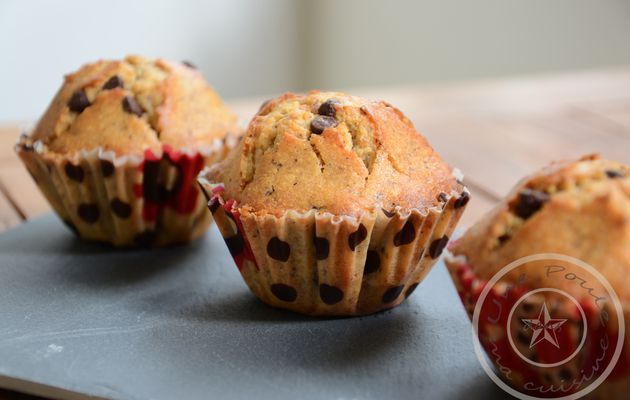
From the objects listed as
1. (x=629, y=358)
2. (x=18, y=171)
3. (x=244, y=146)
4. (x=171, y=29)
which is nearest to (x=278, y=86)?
(x=171, y=29)

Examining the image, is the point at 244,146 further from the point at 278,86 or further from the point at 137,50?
the point at 278,86

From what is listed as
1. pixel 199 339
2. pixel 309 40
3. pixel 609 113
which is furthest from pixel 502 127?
pixel 309 40

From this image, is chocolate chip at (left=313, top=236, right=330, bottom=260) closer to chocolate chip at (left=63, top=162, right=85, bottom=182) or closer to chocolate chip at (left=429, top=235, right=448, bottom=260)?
chocolate chip at (left=429, top=235, right=448, bottom=260)

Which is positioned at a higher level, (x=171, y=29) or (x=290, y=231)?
(x=290, y=231)

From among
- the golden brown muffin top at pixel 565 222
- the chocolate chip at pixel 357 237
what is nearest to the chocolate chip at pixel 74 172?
the chocolate chip at pixel 357 237

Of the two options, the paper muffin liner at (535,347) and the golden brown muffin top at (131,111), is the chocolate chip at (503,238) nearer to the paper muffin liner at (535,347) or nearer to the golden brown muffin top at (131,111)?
the paper muffin liner at (535,347)

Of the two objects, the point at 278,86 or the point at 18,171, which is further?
the point at 278,86
